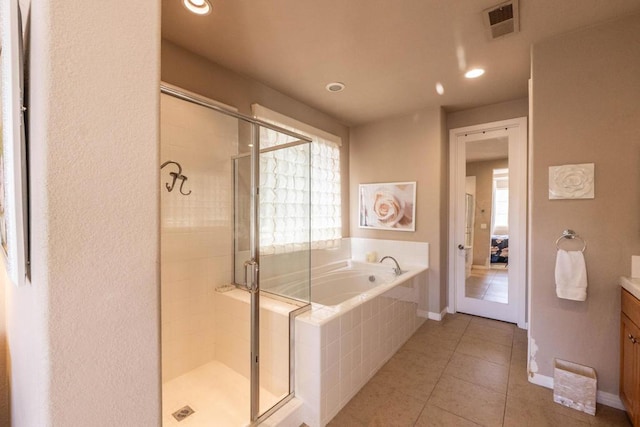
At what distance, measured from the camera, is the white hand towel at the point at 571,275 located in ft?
6.00

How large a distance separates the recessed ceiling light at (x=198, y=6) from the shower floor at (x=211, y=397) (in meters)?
2.48

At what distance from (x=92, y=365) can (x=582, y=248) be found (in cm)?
265

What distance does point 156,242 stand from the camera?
0.74 metres

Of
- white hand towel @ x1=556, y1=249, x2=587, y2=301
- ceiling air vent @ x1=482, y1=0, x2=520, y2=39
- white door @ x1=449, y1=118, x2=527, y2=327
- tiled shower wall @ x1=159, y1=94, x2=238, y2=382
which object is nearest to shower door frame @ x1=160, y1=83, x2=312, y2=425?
tiled shower wall @ x1=159, y1=94, x2=238, y2=382

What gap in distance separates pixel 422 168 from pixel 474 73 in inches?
45.4

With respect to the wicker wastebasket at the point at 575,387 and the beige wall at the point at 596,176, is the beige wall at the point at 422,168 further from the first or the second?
the wicker wastebasket at the point at 575,387

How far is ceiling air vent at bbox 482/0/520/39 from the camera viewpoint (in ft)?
5.54

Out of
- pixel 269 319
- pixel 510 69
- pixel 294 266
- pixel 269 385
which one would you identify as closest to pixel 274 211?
pixel 294 266

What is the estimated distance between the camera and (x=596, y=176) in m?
1.84

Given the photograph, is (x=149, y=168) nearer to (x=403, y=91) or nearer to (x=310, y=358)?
(x=310, y=358)

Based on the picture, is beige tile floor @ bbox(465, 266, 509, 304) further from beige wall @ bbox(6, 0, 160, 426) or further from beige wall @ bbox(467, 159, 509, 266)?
beige wall @ bbox(6, 0, 160, 426)

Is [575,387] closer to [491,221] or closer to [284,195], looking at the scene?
[491,221]

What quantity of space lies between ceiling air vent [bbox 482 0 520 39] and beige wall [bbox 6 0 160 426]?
196 centimetres

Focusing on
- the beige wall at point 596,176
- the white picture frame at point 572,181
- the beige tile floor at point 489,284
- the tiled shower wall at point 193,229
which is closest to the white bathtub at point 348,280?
the beige tile floor at point 489,284
